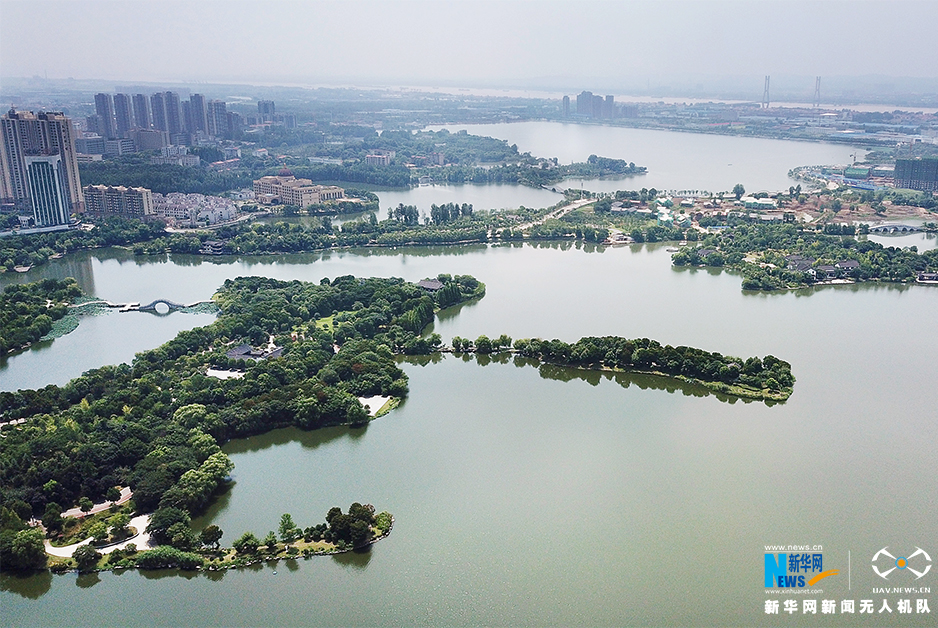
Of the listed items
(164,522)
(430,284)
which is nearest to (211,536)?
(164,522)

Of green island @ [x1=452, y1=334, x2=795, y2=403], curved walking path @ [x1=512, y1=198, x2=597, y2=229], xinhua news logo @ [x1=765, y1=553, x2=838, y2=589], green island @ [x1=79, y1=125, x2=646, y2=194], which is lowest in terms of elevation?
xinhua news logo @ [x1=765, y1=553, x2=838, y2=589]

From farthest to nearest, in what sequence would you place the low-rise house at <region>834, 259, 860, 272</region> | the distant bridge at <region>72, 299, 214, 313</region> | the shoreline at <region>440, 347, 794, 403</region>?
the low-rise house at <region>834, 259, 860, 272</region> < the distant bridge at <region>72, 299, 214, 313</region> < the shoreline at <region>440, 347, 794, 403</region>

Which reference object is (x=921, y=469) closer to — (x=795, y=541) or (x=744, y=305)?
(x=795, y=541)

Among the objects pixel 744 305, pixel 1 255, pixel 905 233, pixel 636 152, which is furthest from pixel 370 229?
pixel 636 152

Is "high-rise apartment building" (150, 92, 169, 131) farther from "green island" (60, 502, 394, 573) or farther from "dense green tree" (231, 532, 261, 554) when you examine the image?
"dense green tree" (231, 532, 261, 554)

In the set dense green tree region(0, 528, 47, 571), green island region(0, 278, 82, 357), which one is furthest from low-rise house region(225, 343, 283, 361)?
dense green tree region(0, 528, 47, 571)

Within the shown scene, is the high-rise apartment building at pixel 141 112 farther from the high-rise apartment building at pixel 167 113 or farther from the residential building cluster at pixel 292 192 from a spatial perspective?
the residential building cluster at pixel 292 192

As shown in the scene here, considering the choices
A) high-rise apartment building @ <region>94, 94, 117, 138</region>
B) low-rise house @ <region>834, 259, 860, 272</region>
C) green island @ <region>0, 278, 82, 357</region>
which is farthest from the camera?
high-rise apartment building @ <region>94, 94, 117, 138</region>
